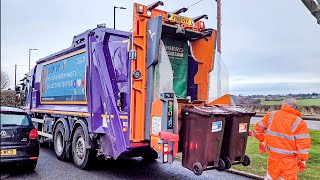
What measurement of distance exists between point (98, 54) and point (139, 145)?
1.95 m

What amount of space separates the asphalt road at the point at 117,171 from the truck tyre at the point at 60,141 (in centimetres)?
17

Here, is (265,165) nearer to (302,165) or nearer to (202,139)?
(302,165)

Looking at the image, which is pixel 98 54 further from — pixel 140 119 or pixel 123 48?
pixel 140 119

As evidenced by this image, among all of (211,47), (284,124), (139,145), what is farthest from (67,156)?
(284,124)

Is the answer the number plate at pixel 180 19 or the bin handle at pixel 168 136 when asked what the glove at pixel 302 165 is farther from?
the number plate at pixel 180 19

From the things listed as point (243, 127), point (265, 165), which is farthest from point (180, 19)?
point (265, 165)

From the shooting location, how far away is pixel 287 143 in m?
4.54

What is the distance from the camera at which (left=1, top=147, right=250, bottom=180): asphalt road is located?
248 inches

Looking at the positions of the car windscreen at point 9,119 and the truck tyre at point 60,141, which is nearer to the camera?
the car windscreen at point 9,119

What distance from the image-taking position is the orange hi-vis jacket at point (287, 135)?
174 inches

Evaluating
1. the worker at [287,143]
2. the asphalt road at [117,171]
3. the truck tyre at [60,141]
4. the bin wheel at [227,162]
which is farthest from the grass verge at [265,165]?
the truck tyre at [60,141]

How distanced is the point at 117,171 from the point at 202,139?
267cm

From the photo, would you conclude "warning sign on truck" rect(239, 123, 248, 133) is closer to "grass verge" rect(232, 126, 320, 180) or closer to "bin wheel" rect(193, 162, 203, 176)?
"bin wheel" rect(193, 162, 203, 176)

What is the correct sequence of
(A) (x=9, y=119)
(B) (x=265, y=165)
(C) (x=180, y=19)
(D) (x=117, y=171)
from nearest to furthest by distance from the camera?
1. (A) (x=9, y=119)
2. (C) (x=180, y=19)
3. (D) (x=117, y=171)
4. (B) (x=265, y=165)
